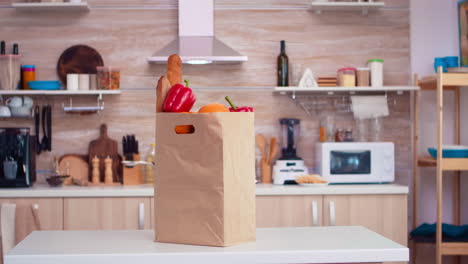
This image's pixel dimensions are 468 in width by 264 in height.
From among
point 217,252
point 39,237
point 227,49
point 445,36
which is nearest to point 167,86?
point 217,252

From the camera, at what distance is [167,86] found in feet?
5.93

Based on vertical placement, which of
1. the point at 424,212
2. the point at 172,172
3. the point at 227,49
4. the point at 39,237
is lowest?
the point at 424,212

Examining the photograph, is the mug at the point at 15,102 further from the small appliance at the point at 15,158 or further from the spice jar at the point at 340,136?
the spice jar at the point at 340,136

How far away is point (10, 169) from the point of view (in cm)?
376

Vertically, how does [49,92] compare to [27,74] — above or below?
below

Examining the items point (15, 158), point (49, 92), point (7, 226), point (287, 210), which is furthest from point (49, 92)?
point (287, 210)

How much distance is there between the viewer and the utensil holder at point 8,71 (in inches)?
158

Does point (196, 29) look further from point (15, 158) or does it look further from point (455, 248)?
point (455, 248)

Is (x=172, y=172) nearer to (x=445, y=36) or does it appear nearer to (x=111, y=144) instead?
(x=111, y=144)

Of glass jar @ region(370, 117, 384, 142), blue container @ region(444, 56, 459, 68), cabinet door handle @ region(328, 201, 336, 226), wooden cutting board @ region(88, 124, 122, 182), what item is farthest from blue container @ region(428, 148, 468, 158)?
wooden cutting board @ region(88, 124, 122, 182)

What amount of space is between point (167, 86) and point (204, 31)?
228cm

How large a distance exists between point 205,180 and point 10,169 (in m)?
2.46

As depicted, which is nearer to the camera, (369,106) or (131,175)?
(131,175)

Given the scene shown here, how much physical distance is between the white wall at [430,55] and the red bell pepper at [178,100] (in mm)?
2903
